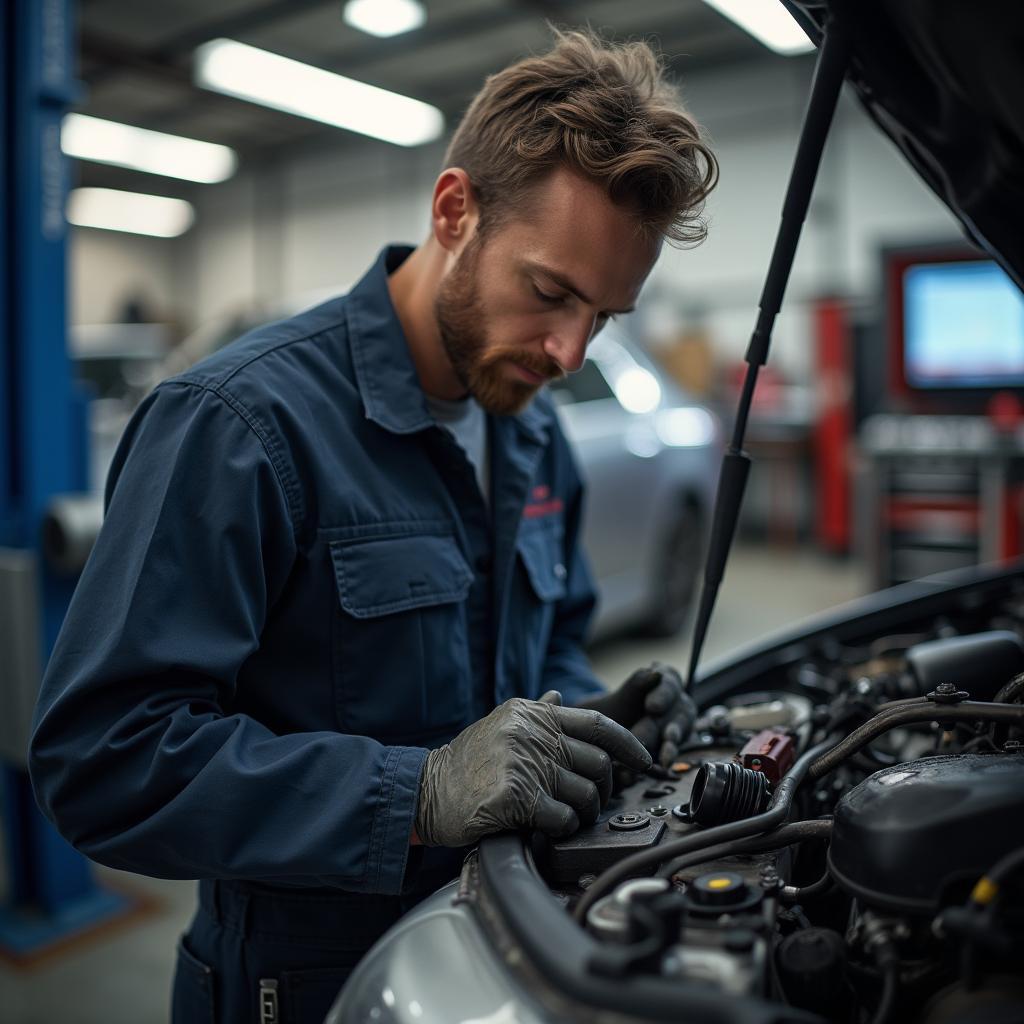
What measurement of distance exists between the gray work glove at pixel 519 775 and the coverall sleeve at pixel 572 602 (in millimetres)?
553

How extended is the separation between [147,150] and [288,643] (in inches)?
384

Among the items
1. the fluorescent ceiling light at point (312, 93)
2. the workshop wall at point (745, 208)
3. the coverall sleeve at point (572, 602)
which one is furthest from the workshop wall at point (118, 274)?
the coverall sleeve at point (572, 602)

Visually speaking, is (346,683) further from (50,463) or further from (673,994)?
(50,463)

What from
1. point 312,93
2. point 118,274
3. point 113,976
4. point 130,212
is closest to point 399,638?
point 113,976

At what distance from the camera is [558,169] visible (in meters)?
1.08

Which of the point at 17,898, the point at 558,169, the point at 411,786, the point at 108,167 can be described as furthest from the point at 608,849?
the point at 108,167

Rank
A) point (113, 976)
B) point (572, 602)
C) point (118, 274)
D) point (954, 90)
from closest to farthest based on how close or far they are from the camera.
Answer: point (954, 90) < point (572, 602) < point (113, 976) < point (118, 274)

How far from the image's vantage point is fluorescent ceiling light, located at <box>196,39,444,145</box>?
7.04 metres

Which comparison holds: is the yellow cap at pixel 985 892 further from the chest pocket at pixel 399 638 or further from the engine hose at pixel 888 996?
the chest pocket at pixel 399 638

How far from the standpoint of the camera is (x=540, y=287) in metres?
1.12

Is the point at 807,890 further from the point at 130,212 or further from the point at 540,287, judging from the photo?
the point at 130,212

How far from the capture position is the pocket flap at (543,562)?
4.30ft

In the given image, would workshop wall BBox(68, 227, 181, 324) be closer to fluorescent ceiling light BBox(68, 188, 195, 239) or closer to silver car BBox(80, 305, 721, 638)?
fluorescent ceiling light BBox(68, 188, 195, 239)

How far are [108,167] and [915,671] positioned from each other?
1111cm
